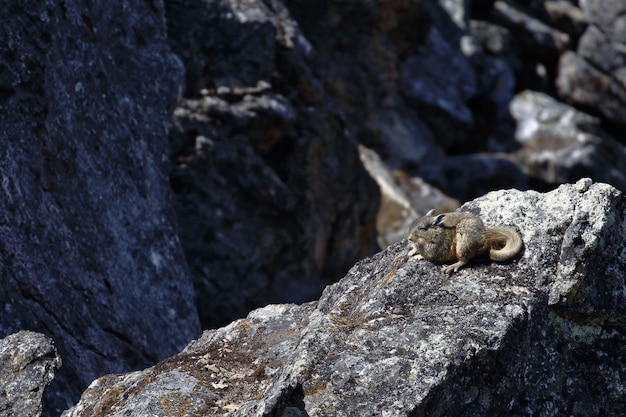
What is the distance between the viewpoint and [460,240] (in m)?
8.75

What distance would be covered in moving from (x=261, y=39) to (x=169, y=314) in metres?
8.77

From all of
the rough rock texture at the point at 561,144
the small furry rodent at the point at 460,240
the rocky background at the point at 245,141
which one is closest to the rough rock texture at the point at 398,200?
the rocky background at the point at 245,141

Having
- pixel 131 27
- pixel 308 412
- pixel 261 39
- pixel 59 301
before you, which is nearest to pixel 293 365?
pixel 308 412

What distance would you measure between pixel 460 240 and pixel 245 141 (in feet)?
35.6

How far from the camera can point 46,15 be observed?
12078 millimetres

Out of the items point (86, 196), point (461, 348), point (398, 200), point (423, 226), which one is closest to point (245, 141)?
point (86, 196)

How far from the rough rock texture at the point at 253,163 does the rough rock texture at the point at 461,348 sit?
9.33m

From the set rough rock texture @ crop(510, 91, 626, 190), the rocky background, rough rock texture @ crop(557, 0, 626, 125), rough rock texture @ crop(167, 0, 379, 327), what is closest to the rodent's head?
the rocky background

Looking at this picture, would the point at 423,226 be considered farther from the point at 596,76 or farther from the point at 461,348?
the point at 596,76

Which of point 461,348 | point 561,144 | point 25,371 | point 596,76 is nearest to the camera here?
point 461,348

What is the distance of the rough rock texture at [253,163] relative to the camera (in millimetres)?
18469

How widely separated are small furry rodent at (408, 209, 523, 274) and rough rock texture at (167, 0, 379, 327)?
9413 mm

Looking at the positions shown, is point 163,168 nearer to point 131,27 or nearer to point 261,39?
point 131,27

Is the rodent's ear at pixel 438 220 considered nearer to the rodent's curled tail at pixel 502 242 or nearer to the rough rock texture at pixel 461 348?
the rough rock texture at pixel 461 348
